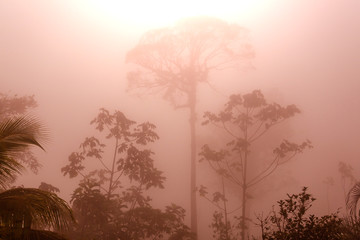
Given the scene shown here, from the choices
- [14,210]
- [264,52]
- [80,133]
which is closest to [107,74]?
[80,133]

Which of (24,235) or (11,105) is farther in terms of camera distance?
(11,105)

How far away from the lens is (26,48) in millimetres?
67438

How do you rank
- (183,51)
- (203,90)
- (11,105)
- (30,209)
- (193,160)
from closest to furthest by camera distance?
1. (30,209)
2. (11,105)
3. (193,160)
4. (183,51)
5. (203,90)

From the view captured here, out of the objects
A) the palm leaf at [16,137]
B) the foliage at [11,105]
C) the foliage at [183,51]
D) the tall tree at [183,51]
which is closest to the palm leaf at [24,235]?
the palm leaf at [16,137]

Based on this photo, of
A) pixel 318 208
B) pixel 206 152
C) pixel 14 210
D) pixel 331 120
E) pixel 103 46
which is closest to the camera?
pixel 14 210

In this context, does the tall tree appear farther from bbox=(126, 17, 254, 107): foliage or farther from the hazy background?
the hazy background

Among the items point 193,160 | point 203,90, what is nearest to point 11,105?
point 193,160

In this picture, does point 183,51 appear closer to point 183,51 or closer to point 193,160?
point 183,51

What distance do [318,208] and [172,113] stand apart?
28.4 meters

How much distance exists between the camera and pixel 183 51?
1920 cm

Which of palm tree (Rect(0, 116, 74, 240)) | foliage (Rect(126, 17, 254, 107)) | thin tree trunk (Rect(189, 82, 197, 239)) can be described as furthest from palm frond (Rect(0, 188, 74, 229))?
foliage (Rect(126, 17, 254, 107))

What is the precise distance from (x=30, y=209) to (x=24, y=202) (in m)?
0.12

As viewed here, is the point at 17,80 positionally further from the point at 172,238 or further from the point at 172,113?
the point at 172,238

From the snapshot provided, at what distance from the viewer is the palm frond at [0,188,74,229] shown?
Answer: 12.7 feet
